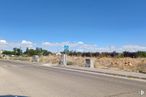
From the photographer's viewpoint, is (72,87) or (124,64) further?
(124,64)

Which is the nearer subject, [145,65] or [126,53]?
[145,65]

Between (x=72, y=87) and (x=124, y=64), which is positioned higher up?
Answer: (x=124, y=64)

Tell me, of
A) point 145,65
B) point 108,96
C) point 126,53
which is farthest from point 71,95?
point 126,53

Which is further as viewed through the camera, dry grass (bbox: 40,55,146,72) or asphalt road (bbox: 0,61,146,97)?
dry grass (bbox: 40,55,146,72)

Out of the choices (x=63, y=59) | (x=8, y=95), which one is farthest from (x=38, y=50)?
(x=8, y=95)

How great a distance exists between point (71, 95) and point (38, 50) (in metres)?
163

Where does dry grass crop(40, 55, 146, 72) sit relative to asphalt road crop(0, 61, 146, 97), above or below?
above

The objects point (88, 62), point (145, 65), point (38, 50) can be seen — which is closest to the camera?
point (145, 65)

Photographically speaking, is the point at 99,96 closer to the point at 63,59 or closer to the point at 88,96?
the point at 88,96

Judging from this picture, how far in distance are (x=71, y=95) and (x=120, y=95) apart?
80.3 inches

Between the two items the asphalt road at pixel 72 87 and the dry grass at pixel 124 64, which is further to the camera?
the dry grass at pixel 124 64

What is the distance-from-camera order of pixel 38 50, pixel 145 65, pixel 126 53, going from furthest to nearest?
pixel 38 50, pixel 126 53, pixel 145 65

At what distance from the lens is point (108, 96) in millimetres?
14414

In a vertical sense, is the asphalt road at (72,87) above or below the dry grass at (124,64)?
below
